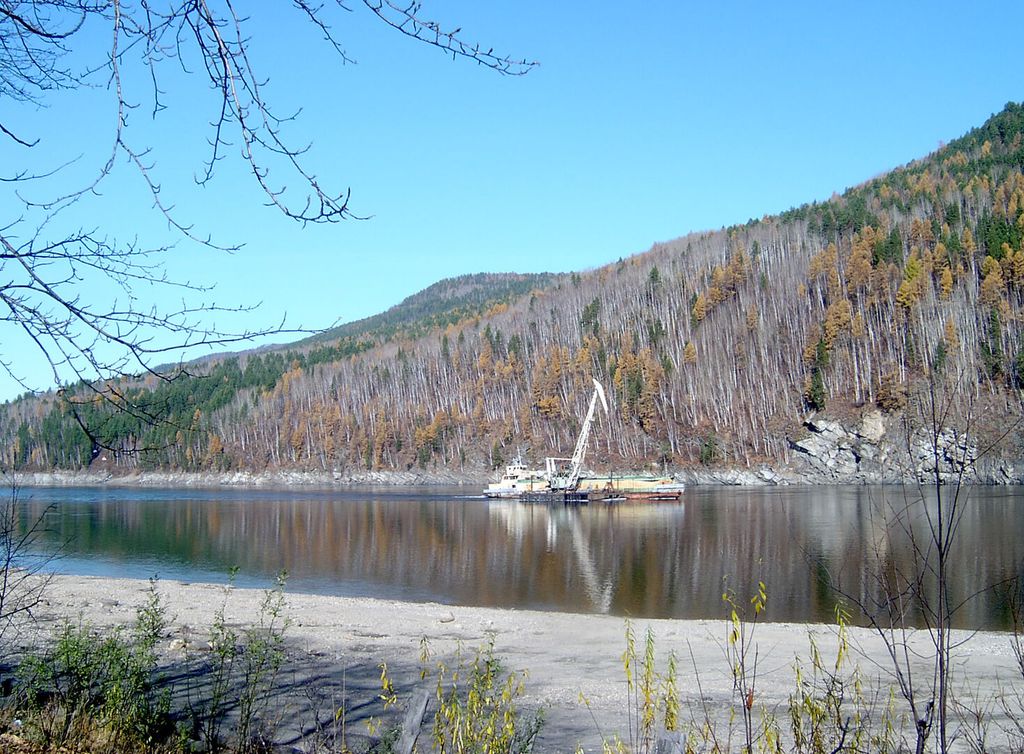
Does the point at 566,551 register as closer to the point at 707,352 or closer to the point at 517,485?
the point at 517,485

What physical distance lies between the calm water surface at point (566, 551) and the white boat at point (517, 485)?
9.10 metres

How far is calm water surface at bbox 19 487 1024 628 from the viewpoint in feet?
72.7

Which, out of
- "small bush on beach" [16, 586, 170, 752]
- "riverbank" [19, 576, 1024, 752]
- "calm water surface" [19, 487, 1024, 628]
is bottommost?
"calm water surface" [19, 487, 1024, 628]

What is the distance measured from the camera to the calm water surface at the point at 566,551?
2216 centimetres

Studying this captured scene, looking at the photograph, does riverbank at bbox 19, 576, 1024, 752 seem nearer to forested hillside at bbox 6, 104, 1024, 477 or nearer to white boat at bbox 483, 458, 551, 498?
white boat at bbox 483, 458, 551, 498

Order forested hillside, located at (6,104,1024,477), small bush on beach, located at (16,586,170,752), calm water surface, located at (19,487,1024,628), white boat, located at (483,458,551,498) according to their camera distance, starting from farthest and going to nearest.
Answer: forested hillside, located at (6,104,1024,477) < white boat, located at (483,458,551,498) < calm water surface, located at (19,487,1024,628) < small bush on beach, located at (16,586,170,752)

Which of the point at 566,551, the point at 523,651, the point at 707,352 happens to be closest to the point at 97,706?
the point at 523,651

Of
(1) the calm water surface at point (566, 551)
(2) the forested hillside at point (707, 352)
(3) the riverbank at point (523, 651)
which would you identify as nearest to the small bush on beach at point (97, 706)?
(3) the riverbank at point (523, 651)

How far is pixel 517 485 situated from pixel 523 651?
52.2m

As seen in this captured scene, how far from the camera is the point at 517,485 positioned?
67000mm

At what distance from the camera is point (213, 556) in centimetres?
3300

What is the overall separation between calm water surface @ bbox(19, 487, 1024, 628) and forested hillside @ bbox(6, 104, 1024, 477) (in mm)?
22978

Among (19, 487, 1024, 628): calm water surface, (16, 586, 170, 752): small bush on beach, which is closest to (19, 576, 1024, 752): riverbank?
(16, 586, 170, 752): small bush on beach

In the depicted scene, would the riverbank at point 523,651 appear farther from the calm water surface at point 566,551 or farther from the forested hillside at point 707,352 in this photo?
the forested hillside at point 707,352
